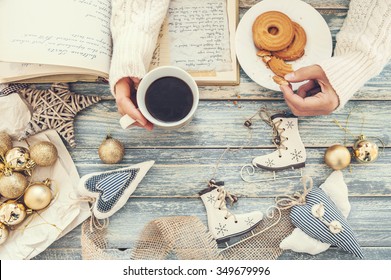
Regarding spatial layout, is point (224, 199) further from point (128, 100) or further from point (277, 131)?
point (128, 100)

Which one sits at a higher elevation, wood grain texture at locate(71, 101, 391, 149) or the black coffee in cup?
the black coffee in cup

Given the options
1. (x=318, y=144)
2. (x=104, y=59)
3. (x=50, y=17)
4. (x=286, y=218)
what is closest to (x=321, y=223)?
(x=286, y=218)

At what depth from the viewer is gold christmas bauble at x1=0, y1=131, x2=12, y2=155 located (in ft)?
2.87

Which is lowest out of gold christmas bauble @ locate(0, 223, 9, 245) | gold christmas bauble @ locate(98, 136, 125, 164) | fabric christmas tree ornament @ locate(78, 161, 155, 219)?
gold christmas bauble @ locate(0, 223, 9, 245)

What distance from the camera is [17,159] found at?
33.9 inches

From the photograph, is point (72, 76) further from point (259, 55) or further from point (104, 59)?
point (259, 55)

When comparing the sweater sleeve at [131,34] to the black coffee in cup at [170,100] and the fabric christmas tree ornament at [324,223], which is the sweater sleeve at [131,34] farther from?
the fabric christmas tree ornament at [324,223]

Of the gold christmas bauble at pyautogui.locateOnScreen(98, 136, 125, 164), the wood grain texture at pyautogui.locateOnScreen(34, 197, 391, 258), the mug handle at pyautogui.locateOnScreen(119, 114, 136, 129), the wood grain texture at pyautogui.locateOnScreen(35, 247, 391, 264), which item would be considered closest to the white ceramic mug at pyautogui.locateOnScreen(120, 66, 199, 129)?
the mug handle at pyautogui.locateOnScreen(119, 114, 136, 129)

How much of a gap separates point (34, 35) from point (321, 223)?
69cm

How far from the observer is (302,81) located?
85cm

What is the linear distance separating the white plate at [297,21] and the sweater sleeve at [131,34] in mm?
192

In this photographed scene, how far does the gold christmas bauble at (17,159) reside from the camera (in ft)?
2.83

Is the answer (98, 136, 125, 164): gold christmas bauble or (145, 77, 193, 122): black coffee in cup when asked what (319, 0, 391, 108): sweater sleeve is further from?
(98, 136, 125, 164): gold christmas bauble

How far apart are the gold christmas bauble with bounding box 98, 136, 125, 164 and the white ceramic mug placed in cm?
10
